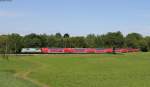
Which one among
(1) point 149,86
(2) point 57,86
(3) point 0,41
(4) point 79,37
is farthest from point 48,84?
(4) point 79,37

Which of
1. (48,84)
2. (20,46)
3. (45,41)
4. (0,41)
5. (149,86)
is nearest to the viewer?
(149,86)

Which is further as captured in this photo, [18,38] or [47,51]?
[18,38]

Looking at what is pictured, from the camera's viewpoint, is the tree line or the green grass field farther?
the tree line

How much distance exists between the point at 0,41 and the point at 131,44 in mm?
75802

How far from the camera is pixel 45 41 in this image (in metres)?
185

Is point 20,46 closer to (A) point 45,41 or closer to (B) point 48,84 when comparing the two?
(A) point 45,41

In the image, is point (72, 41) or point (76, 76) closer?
point (76, 76)

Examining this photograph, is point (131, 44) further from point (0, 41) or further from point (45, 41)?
point (0, 41)

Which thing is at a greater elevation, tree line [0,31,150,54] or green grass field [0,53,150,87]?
tree line [0,31,150,54]

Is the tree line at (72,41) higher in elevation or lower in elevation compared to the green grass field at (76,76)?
higher

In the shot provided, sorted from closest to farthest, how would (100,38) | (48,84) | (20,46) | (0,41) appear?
(48,84) < (0,41) < (20,46) < (100,38)

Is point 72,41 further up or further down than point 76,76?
further up

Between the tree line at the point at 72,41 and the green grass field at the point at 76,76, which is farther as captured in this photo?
the tree line at the point at 72,41

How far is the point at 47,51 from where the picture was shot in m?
148
